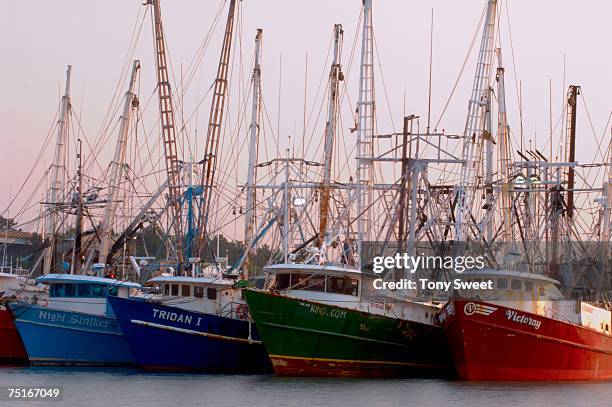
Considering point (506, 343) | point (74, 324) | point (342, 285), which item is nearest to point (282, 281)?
point (342, 285)

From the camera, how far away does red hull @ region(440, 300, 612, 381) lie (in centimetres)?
4531

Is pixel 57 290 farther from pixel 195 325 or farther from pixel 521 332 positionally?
pixel 521 332

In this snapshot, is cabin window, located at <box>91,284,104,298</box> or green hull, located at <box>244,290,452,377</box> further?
cabin window, located at <box>91,284,104,298</box>

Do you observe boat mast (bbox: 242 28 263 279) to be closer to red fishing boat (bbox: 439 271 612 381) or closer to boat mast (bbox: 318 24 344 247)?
boat mast (bbox: 318 24 344 247)

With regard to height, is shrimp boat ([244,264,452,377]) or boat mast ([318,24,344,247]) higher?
boat mast ([318,24,344,247])

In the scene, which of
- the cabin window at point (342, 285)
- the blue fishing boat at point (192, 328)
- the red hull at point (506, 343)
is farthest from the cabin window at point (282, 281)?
the red hull at point (506, 343)

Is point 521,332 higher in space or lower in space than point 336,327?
higher

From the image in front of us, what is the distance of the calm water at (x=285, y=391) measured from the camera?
131 ft

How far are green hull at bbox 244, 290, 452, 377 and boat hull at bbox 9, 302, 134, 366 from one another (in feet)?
30.3

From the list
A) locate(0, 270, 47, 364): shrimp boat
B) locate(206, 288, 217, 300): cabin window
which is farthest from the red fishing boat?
locate(0, 270, 47, 364): shrimp boat

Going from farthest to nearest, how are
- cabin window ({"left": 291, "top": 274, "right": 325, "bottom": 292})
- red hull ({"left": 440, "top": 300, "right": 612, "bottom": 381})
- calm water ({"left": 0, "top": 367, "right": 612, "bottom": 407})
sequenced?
cabin window ({"left": 291, "top": 274, "right": 325, "bottom": 292}) < red hull ({"left": 440, "top": 300, "right": 612, "bottom": 381}) < calm water ({"left": 0, "top": 367, "right": 612, "bottom": 407})

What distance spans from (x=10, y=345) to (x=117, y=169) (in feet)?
37.3

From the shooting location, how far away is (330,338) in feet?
154

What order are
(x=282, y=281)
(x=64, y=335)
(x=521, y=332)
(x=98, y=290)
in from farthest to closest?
(x=98, y=290) < (x=64, y=335) < (x=282, y=281) < (x=521, y=332)
